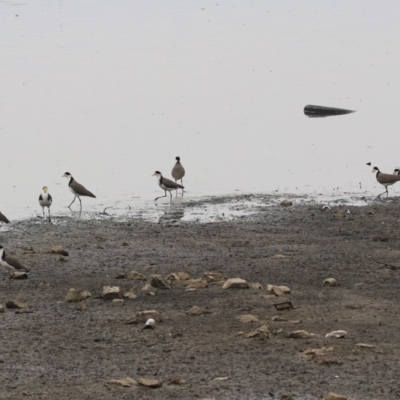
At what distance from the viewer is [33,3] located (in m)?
62.5

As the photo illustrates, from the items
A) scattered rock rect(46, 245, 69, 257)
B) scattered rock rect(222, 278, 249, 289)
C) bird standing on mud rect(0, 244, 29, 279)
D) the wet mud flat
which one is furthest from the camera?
scattered rock rect(46, 245, 69, 257)

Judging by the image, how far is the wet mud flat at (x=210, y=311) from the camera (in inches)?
360

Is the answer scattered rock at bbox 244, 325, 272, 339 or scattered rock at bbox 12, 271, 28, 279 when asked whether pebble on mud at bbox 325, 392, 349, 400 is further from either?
scattered rock at bbox 12, 271, 28, 279

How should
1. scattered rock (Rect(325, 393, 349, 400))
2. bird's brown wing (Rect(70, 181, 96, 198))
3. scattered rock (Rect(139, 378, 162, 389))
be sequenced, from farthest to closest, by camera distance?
Answer: bird's brown wing (Rect(70, 181, 96, 198)) → scattered rock (Rect(139, 378, 162, 389)) → scattered rock (Rect(325, 393, 349, 400))

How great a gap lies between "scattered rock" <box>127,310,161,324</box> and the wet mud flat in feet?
0.20

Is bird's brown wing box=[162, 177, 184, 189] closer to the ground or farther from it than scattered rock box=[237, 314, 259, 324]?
farther from it

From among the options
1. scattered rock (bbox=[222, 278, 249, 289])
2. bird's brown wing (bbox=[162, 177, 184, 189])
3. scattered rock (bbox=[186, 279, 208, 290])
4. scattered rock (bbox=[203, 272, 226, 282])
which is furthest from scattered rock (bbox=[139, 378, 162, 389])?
bird's brown wing (bbox=[162, 177, 184, 189])

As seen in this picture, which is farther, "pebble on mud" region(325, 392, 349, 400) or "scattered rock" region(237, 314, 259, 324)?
"scattered rock" region(237, 314, 259, 324)

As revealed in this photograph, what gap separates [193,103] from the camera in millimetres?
29984

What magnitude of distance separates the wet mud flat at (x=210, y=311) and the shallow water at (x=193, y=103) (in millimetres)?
3008

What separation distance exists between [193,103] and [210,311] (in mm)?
19031

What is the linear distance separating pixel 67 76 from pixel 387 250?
72.2ft

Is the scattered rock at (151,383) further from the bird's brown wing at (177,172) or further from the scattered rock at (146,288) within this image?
the bird's brown wing at (177,172)

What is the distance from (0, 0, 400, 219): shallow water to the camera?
20812 millimetres
